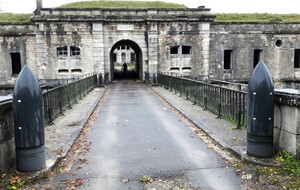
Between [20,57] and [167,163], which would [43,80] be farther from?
[167,163]

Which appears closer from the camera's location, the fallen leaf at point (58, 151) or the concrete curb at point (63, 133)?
the concrete curb at point (63, 133)

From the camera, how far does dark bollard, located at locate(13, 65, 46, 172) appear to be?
5.13 m

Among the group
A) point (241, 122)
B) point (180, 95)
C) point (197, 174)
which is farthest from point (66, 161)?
point (180, 95)

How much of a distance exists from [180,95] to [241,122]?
25.5ft

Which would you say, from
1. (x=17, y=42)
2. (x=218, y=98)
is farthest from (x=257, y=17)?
(x=218, y=98)

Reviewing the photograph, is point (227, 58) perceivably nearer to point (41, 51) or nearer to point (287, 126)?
point (41, 51)

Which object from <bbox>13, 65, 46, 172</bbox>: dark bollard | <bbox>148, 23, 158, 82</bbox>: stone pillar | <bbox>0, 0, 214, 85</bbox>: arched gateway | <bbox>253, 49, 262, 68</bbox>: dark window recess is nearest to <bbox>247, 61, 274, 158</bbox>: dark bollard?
<bbox>13, 65, 46, 172</bbox>: dark bollard

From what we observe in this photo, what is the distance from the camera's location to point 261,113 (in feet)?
18.0

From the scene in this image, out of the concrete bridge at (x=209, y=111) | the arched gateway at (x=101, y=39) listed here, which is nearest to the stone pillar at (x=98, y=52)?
the arched gateway at (x=101, y=39)

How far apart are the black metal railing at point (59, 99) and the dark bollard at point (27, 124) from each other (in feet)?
12.3

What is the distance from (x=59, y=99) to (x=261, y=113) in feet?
24.0

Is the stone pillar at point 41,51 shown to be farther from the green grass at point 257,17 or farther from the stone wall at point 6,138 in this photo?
the stone wall at point 6,138

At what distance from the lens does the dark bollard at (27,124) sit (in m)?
5.13

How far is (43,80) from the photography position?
25531 millimetres
